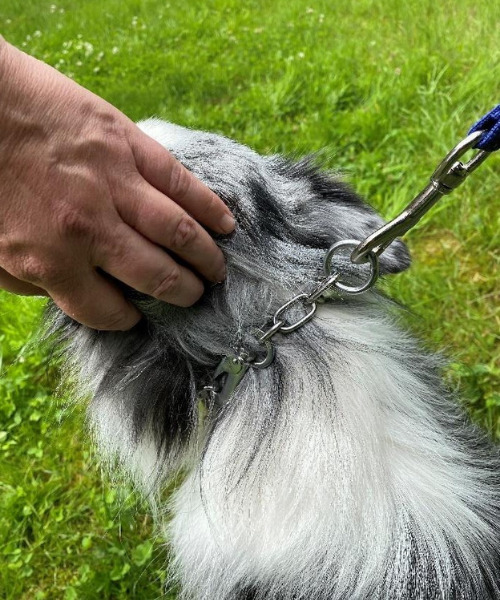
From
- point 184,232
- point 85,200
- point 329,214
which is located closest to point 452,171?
point 329,214

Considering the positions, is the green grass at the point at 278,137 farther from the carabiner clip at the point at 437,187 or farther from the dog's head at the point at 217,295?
the carabiner clip at the point at 437,187

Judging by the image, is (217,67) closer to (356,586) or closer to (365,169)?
(365,169)

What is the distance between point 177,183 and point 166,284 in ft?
0.69

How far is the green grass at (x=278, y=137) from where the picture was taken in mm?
2369

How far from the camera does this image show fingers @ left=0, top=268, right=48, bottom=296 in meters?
1.40

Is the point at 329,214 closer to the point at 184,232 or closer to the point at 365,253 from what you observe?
the point at 365,253

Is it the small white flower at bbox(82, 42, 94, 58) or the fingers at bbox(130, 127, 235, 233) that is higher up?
the small white flower at bbox(82, 42, 94, 58)

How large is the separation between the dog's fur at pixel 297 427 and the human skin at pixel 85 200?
151 millimetres

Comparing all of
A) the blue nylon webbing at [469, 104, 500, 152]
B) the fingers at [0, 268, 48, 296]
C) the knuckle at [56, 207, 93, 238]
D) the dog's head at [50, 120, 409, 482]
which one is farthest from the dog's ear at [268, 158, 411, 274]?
the fingers at [0, 268, 48, 296]

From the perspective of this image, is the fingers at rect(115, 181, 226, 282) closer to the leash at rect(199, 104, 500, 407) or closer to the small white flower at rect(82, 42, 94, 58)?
the leash at rect(199, 104, 500, 407)

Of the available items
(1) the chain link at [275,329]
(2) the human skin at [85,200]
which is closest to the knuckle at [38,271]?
(2) the human skin at [85,200]

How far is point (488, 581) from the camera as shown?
133cm

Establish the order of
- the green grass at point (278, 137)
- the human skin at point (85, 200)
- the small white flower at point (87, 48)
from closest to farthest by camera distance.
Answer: the human skin at point (85, 200) → the green grass at point (278, 137) → the small white flower at point (87, 48)

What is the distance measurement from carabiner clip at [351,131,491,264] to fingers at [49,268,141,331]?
54 cm
